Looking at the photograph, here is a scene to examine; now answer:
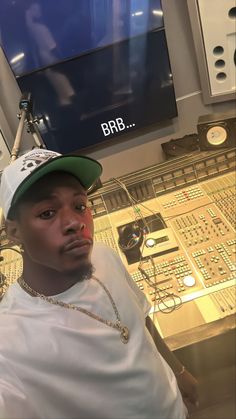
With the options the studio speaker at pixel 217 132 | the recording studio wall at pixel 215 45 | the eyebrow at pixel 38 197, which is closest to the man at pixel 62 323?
the eyebrow at pixel 38 197

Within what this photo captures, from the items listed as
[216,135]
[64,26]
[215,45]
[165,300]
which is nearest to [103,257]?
[165,300]

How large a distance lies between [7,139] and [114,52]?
29.6 inches

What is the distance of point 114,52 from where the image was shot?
Answer: 70.1 inches

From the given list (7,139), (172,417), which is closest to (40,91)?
(7,139)

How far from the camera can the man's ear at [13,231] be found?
631mm

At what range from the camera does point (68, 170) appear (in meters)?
0.67

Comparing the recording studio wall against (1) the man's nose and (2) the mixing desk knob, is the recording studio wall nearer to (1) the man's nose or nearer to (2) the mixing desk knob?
(2) the mixing desk knob

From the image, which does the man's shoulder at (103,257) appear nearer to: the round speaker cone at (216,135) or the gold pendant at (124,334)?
the gold pendant at (124,334)

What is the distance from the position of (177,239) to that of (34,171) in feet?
3.12

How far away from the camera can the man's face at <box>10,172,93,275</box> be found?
0.61 meters

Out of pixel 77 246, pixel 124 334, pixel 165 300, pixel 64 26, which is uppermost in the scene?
pixel 64 26

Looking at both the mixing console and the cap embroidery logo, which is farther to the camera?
the mixing console

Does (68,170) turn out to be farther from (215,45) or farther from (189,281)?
(215,45)

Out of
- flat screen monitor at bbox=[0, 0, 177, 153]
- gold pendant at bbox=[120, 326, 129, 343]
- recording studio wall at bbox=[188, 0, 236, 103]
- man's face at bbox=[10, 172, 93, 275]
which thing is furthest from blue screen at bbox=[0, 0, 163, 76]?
gold pendant at bbox=[120, 326, 129, 343]
